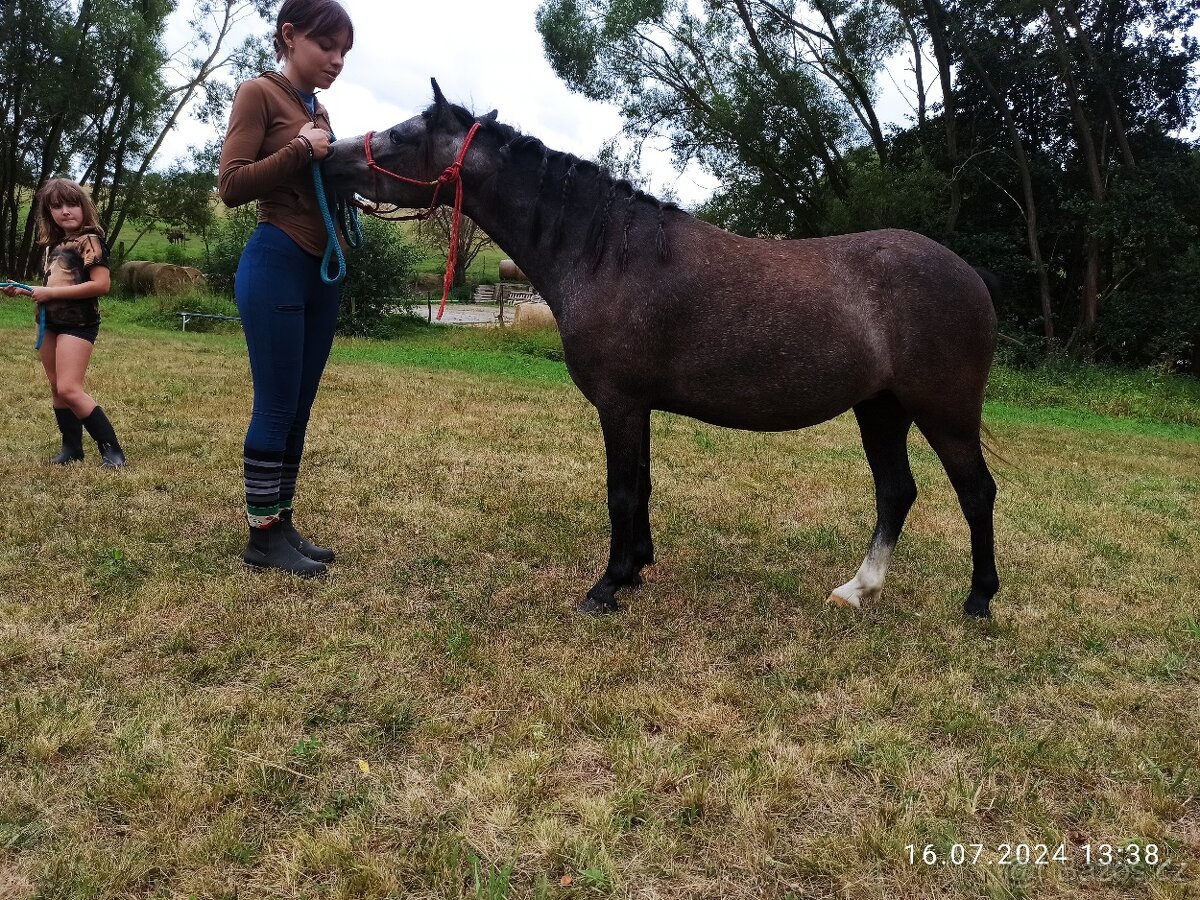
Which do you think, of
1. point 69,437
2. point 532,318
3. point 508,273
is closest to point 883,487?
point 69,437

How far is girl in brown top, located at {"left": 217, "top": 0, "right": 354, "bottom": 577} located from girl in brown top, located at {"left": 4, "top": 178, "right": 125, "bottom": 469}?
254 centimetres

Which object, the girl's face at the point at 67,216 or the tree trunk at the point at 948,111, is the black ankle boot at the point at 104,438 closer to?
the girl's face at the point at 67,216

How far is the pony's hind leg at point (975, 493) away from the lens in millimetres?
3477

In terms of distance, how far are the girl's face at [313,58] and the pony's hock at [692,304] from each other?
366mm

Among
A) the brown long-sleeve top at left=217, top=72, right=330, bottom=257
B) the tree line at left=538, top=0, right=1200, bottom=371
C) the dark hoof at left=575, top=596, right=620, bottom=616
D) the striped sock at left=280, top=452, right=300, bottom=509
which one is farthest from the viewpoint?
the tree line at left=538, top=0, right=1200, bottom=371

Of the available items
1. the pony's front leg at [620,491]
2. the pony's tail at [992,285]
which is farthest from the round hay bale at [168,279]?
the pony's tail at [992,285]

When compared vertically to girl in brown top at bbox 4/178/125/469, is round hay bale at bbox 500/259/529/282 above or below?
above

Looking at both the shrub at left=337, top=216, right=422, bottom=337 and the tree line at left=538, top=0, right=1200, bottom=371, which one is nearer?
the tree line at left=538, top=0, right=1200, bottom=371

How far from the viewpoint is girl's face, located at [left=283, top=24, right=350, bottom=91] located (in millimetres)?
3354

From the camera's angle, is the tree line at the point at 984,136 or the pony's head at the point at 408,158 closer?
the pony's head at the point at 408,158

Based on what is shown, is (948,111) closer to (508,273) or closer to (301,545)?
(301,545)

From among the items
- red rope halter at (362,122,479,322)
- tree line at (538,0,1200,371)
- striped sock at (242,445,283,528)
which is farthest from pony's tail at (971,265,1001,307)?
tree line at (538,0,1200,371)

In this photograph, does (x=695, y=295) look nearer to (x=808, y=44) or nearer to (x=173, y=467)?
(x=173, y=467)

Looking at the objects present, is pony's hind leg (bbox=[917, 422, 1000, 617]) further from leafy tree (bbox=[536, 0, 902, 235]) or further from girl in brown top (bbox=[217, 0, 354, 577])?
leafy tree (bbox=[536, 0, 902, 235])
